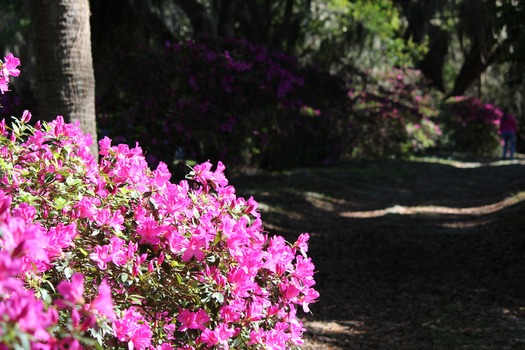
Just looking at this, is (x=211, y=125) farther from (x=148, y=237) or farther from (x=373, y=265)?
(x=148, y=237)

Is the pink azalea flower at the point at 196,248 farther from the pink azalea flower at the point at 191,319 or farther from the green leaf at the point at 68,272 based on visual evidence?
the green leaf at the point at 68,272

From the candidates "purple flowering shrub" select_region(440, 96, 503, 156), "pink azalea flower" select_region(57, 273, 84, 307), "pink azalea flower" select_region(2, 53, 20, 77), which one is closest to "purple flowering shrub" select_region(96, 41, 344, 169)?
"pink azalea flower" select_region(2, 53, 20, 77)

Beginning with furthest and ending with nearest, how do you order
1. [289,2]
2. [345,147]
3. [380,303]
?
[345,147] → [289,2] → [380,303]

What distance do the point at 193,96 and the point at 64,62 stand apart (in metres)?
6.28

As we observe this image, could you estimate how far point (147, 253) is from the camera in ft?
9.36

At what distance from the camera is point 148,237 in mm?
2820

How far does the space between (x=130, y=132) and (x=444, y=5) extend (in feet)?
57.0

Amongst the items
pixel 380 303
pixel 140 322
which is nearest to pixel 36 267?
pixel 140 322

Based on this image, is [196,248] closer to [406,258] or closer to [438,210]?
[406,258]

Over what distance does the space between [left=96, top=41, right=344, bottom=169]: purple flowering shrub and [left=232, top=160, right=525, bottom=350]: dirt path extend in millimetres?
1060

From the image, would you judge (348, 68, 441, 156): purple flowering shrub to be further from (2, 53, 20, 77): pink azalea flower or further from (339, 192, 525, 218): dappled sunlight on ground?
(2, 53, 20, 77): pink azalea flower

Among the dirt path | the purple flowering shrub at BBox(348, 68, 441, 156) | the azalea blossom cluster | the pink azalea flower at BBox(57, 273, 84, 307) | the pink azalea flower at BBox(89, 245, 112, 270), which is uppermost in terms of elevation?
the purple flowering shrub at BBox(348, 68, 441, 156)

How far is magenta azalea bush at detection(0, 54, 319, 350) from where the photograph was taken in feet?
8.38

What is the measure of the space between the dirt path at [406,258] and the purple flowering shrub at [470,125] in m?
13.4
